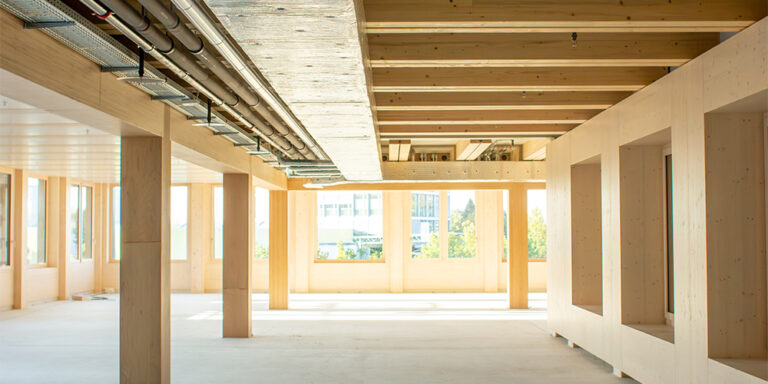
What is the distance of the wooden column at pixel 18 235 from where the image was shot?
1108 cm

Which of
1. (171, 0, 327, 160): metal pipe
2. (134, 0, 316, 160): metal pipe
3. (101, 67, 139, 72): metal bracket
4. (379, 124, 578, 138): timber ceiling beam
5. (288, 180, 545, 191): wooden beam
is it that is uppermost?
(379, 124, 578, 138): timber ceiling beam

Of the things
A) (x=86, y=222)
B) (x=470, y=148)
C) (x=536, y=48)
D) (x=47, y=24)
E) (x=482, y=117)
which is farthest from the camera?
(x=86, y=222)

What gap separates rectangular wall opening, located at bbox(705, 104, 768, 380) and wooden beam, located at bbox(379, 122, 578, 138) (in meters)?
3.27

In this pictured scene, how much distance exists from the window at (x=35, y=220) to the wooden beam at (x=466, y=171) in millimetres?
7177

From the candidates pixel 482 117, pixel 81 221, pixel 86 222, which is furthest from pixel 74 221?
pixel 482 117

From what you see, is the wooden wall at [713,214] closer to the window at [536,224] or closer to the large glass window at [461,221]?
the large glass window at [461,221]

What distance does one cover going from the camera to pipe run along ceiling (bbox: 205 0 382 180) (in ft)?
8.24

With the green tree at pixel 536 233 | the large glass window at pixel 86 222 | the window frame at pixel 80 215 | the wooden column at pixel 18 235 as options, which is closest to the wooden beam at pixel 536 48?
the wooden column at pixel 18 235

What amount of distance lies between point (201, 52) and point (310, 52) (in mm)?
841

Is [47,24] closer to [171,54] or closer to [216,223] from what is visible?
[171,54]

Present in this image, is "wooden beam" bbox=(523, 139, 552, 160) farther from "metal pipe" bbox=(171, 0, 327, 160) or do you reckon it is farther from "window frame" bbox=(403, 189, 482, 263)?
"metal pipe" bbox=(171, 0, 327, 160)

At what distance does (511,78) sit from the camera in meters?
5.31

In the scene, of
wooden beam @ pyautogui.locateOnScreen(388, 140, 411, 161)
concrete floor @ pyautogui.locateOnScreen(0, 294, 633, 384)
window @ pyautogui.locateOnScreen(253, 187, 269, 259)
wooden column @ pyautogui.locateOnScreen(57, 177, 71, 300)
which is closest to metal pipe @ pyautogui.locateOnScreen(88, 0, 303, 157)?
concrete floor @ pyautogui.locateOnScreen(0, 294, 633, 384)

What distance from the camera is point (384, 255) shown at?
14500mm
